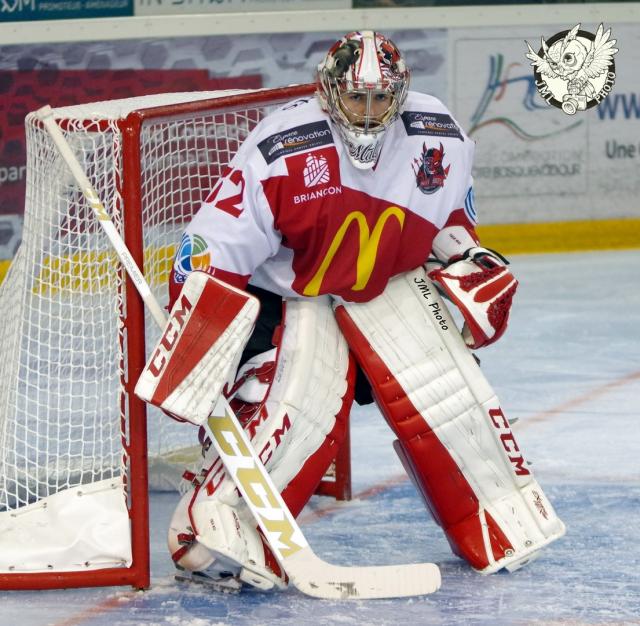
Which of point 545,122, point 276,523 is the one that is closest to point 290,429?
point 276,523

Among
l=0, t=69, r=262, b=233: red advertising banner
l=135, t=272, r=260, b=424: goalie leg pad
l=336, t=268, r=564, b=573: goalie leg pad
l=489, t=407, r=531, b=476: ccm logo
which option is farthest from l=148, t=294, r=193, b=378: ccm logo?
l=0, t=69, r=262, b=233: red advertising banner

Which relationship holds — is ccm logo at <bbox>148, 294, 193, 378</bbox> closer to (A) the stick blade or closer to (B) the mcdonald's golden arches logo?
(B) the mcdonald's golden arches logo

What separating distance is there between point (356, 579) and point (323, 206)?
68 cm

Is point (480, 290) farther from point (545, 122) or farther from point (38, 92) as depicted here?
point (545, 122)

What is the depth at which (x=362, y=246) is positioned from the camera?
2.94m

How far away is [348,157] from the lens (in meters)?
2.91

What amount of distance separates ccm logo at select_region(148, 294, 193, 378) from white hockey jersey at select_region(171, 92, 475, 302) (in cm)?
10

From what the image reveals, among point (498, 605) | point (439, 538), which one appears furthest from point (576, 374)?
point (498, 605)

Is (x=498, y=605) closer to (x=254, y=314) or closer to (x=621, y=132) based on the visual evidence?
(x=254, y=314)

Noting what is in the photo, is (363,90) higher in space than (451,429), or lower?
higher

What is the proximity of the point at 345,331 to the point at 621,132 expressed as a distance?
3698 mm

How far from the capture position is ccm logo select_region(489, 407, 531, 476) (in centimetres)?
308

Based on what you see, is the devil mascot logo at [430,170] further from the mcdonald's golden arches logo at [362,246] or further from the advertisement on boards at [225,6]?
the advertisement on boards at [225,6]

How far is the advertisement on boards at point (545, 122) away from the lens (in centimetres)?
627
